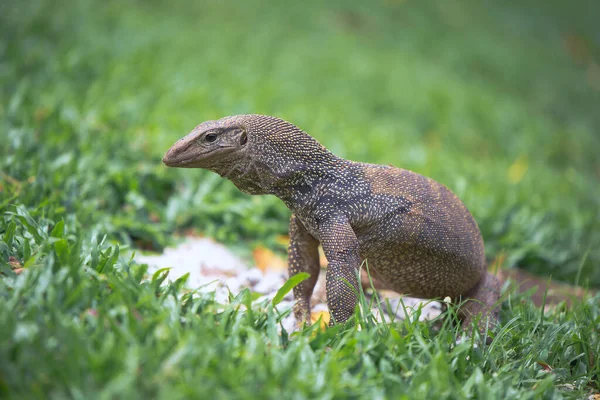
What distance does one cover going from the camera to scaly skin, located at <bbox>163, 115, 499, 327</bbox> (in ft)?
9.25

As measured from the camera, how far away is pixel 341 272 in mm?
2799

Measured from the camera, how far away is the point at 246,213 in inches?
183

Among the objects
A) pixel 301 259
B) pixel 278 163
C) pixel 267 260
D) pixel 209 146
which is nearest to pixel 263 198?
pixel 267 260

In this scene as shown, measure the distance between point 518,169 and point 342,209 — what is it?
4.79 m

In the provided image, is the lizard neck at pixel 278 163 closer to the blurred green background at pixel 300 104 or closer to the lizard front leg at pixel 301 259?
the lizard front leg at pixel 301 259

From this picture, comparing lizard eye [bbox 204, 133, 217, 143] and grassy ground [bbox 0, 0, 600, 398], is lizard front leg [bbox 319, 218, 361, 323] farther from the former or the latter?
lizard eye [bbox 204, 133, 217, 143]

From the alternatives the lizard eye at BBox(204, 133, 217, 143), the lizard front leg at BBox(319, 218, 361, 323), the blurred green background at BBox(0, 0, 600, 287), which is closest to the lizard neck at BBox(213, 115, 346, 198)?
the lizard eye at BBox(204, 133, 217, 143)

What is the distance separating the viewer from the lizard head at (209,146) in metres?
2.79

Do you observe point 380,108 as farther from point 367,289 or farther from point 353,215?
point 353,215

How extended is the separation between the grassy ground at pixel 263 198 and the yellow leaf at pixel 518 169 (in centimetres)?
5

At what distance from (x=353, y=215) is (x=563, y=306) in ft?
5.52

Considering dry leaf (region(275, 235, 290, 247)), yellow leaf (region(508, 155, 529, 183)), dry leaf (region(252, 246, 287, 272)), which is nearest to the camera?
dry leaf (region(252, 246, 287, 272))

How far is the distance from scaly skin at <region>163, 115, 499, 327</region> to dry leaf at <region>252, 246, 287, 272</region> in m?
0.91

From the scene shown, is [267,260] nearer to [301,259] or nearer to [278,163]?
[301,259]
